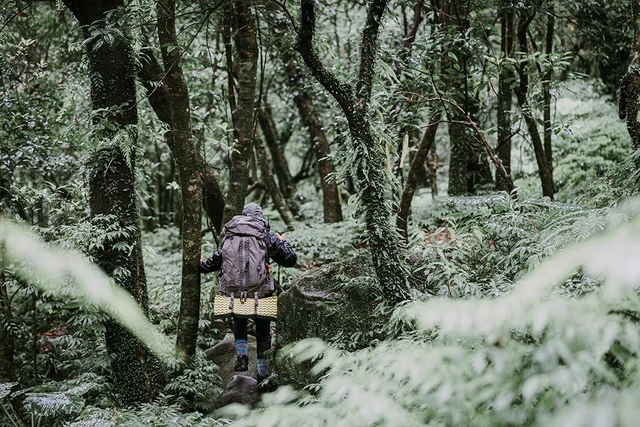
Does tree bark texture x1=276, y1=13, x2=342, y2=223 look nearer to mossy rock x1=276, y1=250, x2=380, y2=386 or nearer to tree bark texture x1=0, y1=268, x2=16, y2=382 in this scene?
mossy rock x1=276, y1=250, x2=380, y2=386

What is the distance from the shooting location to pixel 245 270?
6.27 m

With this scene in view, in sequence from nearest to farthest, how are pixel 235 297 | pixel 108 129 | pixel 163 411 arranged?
1. pixel 163 411
2. pixel 108 129
3. pixel 235 297

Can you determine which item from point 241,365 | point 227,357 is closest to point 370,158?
point 241,365

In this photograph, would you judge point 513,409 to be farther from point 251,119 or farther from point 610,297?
point 251,119

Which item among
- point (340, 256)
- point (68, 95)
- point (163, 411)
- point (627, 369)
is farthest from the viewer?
point (340, 256)

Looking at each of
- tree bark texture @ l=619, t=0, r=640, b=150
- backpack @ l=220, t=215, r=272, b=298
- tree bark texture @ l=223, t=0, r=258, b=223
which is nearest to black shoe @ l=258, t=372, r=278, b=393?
backpack @ l=220, t=215, r=272, b=298

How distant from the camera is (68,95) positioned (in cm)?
834

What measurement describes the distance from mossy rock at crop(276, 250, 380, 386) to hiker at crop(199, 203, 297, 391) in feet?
0.85

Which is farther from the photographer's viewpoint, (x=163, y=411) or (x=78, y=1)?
(x=78, y=1)

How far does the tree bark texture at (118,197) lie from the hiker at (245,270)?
3.24 feet

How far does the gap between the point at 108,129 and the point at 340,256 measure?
4913mm

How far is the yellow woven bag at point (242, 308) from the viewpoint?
6.20 metres

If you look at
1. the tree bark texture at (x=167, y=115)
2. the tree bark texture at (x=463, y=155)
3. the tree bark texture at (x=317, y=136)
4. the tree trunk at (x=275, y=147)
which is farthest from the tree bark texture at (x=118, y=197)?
the tree trunk at (x=275, y=147)

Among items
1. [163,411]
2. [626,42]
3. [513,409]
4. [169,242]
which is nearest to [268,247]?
[163,411]
